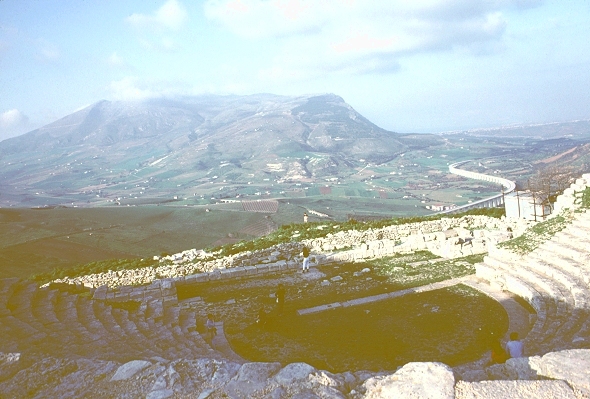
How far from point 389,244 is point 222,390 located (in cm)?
1514

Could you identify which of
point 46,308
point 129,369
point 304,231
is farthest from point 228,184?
point 129,369

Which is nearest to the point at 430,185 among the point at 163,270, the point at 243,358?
the point at 163,270

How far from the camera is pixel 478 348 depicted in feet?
31.6

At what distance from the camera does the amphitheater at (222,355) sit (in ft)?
18.9

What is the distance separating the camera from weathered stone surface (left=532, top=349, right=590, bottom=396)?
5.55 metres

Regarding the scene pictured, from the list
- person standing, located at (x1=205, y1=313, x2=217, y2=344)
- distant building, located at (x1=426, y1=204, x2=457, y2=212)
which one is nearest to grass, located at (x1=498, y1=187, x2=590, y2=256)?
person standing, located at (x1=205, y1=313, x2=217, y2=344)

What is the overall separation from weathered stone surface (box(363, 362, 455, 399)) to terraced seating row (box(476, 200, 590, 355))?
12.2ft

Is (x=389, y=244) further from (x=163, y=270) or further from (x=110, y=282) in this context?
A: (x=110, y=282)

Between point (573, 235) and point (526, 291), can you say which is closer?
point (526, 291)

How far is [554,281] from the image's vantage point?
1182 centimetres

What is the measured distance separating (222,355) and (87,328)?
350 centimetres

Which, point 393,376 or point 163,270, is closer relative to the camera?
point 393,376

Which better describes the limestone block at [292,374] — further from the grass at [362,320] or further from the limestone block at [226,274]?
the limestone block at [226,274]

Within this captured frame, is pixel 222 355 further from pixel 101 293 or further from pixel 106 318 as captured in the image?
pixel 101 293
